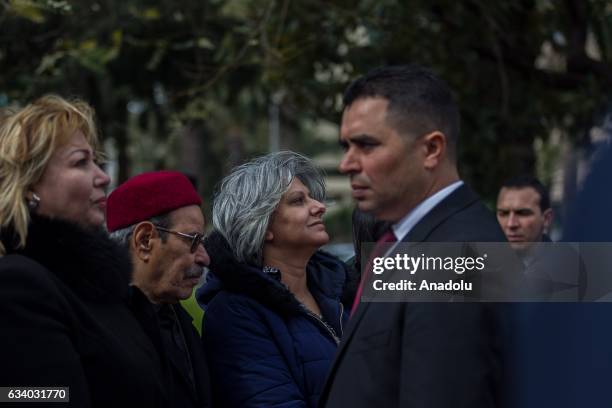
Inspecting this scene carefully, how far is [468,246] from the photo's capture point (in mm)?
1981

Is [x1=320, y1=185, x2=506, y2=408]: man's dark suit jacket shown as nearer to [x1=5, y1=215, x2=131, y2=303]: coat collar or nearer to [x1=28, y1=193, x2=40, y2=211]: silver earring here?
[x1=5, y1=215, x2=131, y2=303]: coat collar

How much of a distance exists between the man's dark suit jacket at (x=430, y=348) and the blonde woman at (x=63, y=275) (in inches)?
26.4

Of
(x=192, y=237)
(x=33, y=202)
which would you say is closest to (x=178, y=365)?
(x=192, y=237)

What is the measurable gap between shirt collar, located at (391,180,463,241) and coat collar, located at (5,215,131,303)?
0.90m

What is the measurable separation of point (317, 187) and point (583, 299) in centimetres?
231

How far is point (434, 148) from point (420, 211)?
0.15 m

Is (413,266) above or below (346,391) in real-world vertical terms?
above

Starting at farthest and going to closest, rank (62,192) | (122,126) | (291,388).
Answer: (122,126)
(291,388)
(62,192)

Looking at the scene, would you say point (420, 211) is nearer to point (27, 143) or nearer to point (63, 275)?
point (63, 275)

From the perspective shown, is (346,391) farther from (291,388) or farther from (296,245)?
(296,245)

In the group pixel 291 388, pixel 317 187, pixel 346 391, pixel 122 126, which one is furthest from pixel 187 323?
pixel 122 126

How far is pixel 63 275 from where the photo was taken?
2.54 meters

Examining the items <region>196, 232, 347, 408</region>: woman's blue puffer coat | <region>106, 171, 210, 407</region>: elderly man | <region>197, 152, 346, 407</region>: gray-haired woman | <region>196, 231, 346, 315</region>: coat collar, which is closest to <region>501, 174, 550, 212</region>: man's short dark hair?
<region>197, 152, 346, 407</region>: gray-haired woman

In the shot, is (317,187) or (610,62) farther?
(610,62)
